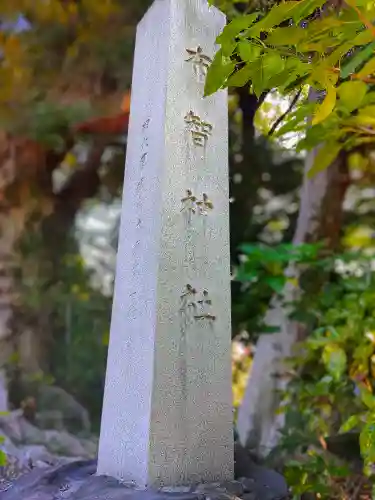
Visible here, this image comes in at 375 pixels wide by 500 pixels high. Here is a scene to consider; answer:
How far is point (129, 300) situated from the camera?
1903 mm

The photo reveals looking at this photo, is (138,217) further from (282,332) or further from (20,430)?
(20,430)

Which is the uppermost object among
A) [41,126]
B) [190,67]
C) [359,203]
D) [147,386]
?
[41,126]

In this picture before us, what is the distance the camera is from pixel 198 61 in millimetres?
2018

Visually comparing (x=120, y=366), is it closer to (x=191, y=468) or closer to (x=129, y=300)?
(x=129, y=300)

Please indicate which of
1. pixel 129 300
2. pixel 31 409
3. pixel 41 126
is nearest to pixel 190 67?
pixel 129 300

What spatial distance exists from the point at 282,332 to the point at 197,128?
1994 mm

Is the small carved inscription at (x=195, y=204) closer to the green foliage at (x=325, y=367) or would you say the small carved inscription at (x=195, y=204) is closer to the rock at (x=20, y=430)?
the green foliage at (x=325, y=367)

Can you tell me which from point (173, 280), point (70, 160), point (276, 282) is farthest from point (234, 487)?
point (70, 160)

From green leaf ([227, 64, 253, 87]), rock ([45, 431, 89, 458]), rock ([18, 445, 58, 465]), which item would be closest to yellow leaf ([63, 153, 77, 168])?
rock ([45, 431, 89, 458])

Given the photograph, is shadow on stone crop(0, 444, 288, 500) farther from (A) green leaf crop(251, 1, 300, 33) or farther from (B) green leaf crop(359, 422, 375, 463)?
(A) green leaf crop(251, 1, 300, 33)

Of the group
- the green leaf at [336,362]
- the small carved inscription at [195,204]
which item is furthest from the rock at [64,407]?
the small carved inscription at [195,204]

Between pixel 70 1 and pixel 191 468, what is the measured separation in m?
3.99

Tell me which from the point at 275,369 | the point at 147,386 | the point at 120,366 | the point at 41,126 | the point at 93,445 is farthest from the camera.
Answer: the point at 41,126

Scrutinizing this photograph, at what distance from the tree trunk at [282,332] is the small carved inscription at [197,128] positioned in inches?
65.0
